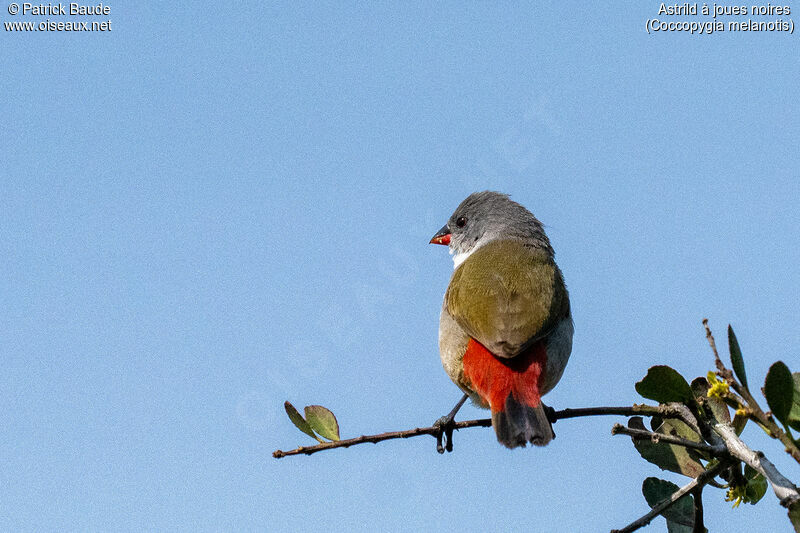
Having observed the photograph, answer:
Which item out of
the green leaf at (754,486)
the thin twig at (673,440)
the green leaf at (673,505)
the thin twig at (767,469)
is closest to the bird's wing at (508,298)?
the green leaf at (673,505)

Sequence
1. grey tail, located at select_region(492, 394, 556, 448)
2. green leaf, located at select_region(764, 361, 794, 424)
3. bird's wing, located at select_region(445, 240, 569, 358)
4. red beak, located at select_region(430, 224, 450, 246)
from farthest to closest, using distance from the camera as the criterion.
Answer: red beak, located at select_region(430, 224, 450, 246)
bird's wing, located at select_region(445, 240, 569, 358)
grey tail, located at select_region(492, 394, 556, 448)
green leaf, located at select_region(764, 361, 794, 424)

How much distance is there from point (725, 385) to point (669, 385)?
1.06 feet

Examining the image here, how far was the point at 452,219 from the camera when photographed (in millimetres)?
6660

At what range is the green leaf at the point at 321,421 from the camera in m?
2.46

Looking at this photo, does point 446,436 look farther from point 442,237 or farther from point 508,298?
point 442,237

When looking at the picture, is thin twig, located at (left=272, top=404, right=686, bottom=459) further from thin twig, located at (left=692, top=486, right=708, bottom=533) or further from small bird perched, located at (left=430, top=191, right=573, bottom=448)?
small bird perched, located at (left=430, top=191, right=573, bottom=448)

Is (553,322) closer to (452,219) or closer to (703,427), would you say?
→ (703,427)

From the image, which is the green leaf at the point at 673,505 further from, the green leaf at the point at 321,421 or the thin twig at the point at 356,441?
the green leaf at the point at 321,421

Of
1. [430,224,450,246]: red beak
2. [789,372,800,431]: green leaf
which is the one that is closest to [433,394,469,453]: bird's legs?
[789,372,800,431]: green leaf

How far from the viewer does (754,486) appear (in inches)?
90.6

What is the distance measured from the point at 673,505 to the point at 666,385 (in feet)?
A: 1.33

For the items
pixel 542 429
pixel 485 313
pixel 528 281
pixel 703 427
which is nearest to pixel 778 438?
pixel 703 427

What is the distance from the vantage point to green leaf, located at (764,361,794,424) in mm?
1765

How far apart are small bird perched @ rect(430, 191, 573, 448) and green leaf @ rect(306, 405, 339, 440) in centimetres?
98
